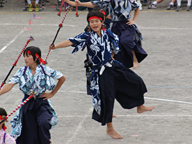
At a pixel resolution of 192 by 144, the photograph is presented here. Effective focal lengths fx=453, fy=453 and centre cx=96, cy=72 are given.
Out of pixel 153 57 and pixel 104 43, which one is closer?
pixel 104 43

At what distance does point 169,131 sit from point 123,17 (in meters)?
2.46

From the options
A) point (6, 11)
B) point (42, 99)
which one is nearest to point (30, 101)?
point (42, 99)

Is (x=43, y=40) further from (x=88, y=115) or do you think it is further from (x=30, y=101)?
(x=30, y=101)

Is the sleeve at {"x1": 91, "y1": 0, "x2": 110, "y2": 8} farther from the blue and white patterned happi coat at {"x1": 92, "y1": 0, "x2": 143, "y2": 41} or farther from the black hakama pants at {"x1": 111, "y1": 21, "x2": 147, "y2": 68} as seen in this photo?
the black hakama pants at {"x1": 111, "y1": 21, "x2": 147, "y2": 68}

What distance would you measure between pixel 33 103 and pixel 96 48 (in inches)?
52.3

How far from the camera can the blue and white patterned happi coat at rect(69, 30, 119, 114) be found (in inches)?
259

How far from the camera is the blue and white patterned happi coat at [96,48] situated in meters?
6.58

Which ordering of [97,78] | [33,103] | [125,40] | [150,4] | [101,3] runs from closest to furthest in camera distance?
[33,103], [97,78], [101,3], [125,40], [150,4]

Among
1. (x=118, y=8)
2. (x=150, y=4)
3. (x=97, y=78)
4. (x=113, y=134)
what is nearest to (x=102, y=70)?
(x=97, y=78)

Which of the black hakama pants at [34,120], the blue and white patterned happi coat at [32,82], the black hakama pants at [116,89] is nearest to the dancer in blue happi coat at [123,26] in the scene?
the black hakama pants at [116,89]

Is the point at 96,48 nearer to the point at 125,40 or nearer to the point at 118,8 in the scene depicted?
the point at 125,40

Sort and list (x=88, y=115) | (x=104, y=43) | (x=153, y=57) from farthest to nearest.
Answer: (x=153, y=57), (x=88, y=115), (x=104, y=43)

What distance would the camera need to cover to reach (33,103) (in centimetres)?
583

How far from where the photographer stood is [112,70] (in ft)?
22.1
